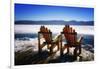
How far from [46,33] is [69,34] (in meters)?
0.30

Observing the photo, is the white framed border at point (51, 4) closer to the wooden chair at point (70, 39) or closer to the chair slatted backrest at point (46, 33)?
the wooden chair at point (70, 39)

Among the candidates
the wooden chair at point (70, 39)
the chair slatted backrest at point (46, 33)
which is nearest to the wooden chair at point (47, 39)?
the chair slatted backrest at point (46, 33)

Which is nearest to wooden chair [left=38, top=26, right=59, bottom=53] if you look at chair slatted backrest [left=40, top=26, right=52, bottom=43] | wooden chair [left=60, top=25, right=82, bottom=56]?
chair slatted backrest [left=40, top=26, right=52, bottom=43]

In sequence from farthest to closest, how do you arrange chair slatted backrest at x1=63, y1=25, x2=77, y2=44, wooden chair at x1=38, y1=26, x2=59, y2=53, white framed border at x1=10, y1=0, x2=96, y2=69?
chair slatted backrest at x1=63, y1=25, x2=77, y2=44
wooden chair at x1=38, y1=26, x2=59, y2=53
white framed border at x1=10, y1=0, x2=96, y2=69

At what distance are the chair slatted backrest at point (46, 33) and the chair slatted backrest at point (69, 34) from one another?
193 mm

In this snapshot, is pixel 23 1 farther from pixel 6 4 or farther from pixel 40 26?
pixel 40 26

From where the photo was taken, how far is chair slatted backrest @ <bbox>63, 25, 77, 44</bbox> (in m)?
2.35

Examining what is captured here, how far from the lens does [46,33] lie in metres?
2.27

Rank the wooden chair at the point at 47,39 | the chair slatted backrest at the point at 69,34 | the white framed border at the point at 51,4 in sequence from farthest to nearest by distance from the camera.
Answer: the chair slatted backrest at the point at 69,34, the wooden chair at the point at 47,39, the white framed border at the point at 51,4

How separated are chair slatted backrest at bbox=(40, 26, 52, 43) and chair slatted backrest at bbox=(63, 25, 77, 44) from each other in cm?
19

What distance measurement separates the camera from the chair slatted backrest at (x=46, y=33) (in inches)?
88.7

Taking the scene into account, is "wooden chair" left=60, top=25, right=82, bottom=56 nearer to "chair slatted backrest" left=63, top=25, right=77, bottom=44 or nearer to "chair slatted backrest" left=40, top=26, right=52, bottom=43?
"chair slatted backrest" left=63, top=25, right=77, bottom=44

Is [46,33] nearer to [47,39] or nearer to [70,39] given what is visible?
[47,39]
